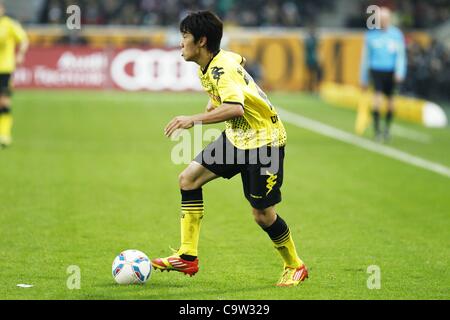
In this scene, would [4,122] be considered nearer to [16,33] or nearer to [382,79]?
[16,33]

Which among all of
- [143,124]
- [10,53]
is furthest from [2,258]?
[143,124]

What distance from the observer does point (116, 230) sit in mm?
10062

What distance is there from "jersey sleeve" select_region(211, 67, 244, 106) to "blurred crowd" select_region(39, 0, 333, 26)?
2688 centimetres

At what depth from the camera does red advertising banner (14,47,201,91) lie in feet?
100

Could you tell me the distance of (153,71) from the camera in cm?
3148

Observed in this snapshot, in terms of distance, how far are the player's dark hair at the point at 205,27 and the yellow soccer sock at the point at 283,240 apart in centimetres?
139

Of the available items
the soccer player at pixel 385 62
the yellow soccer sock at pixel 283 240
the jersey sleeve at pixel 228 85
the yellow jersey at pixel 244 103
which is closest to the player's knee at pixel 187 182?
the yellow jersey at pixel 244 103

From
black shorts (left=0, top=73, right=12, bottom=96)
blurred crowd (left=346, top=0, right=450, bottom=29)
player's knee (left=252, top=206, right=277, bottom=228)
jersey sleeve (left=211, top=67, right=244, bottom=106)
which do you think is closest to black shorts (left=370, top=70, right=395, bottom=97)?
black shorts (left=0, top=73, right=12, bottom=96)

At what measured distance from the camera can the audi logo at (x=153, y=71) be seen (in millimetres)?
30891

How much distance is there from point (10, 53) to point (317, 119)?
28.8 feet

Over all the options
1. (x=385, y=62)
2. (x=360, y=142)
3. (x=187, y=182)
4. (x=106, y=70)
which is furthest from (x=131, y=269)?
(x=106, y=70)

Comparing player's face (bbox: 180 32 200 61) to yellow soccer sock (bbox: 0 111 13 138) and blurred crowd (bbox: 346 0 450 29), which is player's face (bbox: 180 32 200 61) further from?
blurred crowd (bbox: 346 0 450 29)

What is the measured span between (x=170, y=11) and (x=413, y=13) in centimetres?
937
